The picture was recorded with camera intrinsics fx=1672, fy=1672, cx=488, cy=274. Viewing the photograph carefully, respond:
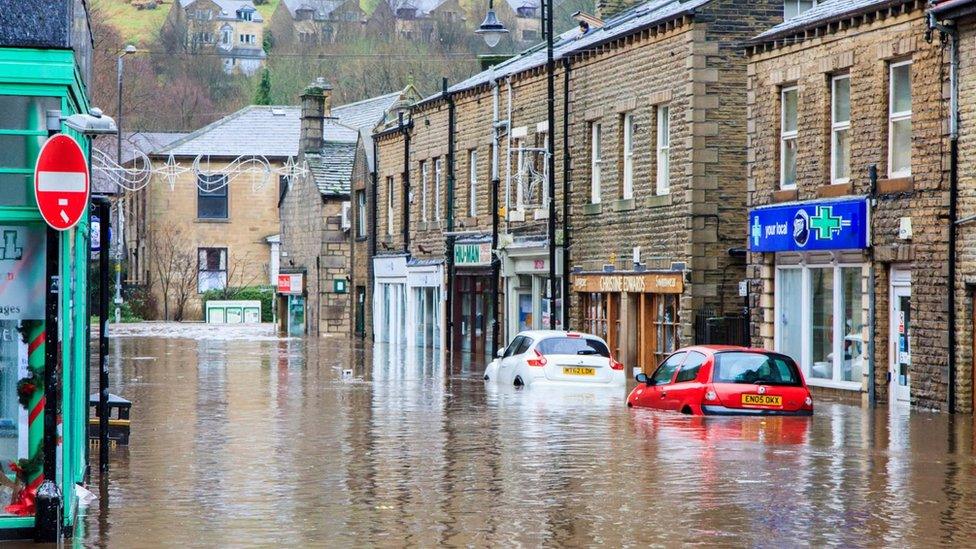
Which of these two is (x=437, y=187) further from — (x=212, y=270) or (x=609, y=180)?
(x=212, y=270)

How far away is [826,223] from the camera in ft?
95.9

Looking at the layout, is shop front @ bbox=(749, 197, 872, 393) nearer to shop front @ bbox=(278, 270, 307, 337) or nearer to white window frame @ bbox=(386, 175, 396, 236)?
white window frame @ bbox=(386, 175, 396, 236)

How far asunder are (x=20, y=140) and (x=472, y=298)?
39263 mm

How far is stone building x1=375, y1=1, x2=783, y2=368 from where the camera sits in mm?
34344

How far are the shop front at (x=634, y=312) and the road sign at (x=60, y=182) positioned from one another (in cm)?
2374

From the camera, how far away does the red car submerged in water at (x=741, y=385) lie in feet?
75.9

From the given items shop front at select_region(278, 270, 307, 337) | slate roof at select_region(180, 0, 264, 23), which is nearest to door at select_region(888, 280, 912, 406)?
shop front at select_region(278, 270, 307, 337)

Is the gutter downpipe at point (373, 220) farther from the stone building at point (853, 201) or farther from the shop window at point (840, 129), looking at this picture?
the shop window at point (840, 129)

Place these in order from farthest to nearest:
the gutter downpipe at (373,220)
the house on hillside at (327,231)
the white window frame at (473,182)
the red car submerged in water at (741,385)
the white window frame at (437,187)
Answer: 1. the house on hillside at (327,231)
2. the gutter downpipe at (373,220)
3. the white window frame at (437,187)
4. the white window frame at (473,182)
5. the red car submerged in water at (741,385)

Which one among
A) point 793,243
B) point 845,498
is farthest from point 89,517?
point 793,243

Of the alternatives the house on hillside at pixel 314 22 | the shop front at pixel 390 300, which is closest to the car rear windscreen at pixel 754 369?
the shop front at pixel 390 300

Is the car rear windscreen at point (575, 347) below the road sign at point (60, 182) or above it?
below

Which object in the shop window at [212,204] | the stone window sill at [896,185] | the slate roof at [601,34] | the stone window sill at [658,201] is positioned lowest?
the stone window sill at [896,185]

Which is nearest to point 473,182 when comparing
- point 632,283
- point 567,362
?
point 632,283
